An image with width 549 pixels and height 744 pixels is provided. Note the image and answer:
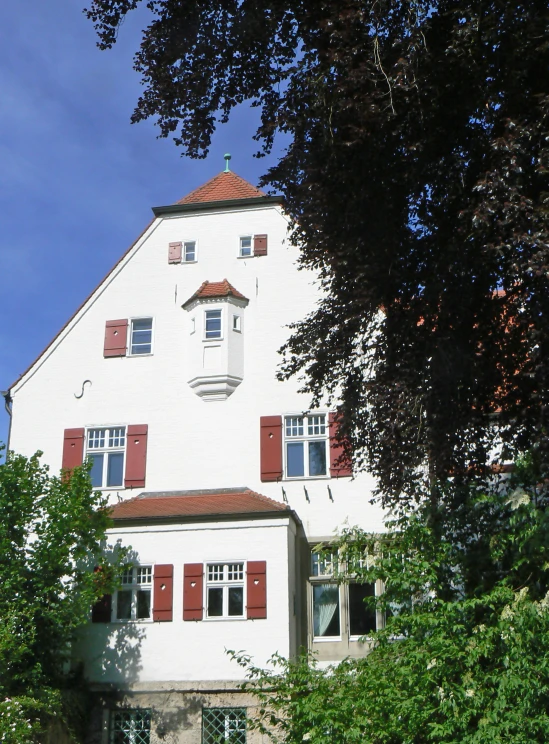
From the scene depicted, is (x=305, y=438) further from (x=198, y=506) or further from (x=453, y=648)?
(x=453, y=648)

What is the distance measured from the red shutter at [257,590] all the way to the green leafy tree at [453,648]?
438 cm

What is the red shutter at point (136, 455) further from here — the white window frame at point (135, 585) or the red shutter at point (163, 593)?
the red shutter at point (163, 593)

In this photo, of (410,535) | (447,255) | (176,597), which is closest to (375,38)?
(447,255)

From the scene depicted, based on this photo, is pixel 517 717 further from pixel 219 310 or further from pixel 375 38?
pixel 219 310

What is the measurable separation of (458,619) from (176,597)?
7.28 meters

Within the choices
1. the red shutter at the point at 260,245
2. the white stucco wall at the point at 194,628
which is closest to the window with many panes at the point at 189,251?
the red shutter at the point at 260,245

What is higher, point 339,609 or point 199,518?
point 199,518

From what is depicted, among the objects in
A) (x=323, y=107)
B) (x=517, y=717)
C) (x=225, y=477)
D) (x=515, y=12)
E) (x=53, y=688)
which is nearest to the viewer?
(x=515, y=12)

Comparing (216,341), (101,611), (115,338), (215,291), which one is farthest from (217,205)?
(101,611)

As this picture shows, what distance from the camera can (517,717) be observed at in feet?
40.3

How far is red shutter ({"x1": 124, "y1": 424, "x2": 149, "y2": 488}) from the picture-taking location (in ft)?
70.8

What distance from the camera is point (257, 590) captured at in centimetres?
1891

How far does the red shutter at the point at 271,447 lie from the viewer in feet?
68.7

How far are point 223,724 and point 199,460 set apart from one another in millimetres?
5546
